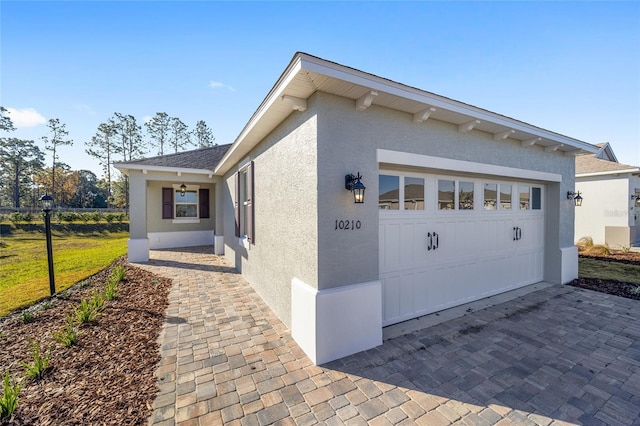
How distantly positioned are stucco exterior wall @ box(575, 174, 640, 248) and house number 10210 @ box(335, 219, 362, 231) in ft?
54.0

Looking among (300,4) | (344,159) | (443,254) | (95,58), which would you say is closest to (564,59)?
(443,254)

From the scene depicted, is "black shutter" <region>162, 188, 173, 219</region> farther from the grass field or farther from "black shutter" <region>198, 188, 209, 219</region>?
the grass field

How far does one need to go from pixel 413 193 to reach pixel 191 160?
1136cm

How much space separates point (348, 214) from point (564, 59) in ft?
23.1

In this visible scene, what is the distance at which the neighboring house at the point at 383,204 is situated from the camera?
337 cm

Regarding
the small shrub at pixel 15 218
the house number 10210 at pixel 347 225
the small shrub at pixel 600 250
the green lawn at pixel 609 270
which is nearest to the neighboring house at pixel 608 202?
the small shrub at pixel 600 250

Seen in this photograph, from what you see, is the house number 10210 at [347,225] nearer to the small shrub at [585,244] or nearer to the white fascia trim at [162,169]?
the white fascia trim at [162,169]

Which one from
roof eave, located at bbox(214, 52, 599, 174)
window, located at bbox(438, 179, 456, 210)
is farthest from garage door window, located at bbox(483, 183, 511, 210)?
roof eave, located at bbox(214, 52, 599, 174)

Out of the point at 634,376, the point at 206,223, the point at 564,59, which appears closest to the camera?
the point at 634,376

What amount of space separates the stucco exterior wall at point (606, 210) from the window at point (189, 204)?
20.1 m

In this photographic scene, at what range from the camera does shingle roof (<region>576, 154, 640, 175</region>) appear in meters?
12.0

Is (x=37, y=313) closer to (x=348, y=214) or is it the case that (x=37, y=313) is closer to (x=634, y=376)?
(x=348, y=214)

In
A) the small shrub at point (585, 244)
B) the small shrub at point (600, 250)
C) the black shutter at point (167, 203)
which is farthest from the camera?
the black shutter at point (167, 203)

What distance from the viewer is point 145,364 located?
3.21 meters
